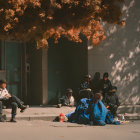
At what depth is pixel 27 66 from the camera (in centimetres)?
1705

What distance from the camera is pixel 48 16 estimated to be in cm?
1293

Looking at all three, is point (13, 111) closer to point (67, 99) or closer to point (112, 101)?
point (112, 101)

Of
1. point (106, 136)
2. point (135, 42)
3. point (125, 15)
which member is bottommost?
point (106, 136)

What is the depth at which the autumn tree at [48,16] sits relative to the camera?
1235cm

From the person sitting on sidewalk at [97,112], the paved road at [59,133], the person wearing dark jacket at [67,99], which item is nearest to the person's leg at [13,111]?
the paved road at [59,133]

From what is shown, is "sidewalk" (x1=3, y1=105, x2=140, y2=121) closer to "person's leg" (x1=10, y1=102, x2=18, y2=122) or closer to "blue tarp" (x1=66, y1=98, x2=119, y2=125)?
"person's leg" (x1=10, y1=102, x2=18, y2=122)

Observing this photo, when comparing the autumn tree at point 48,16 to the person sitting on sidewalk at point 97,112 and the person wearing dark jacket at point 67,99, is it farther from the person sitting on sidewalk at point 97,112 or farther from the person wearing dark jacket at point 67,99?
the person sitting on sidewalk at point 97,112

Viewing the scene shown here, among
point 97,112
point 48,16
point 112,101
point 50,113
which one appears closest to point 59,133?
point 97,112

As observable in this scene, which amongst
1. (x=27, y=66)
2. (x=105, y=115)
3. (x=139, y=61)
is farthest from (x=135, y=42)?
(x=105, y=115)

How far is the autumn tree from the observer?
486 inches

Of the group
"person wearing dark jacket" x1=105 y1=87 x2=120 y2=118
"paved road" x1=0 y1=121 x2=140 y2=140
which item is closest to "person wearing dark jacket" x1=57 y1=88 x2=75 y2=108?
"person wearing dark jacket" x1=105 y1=87 x2=120 y2=118

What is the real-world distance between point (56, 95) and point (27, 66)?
1678 millimetres

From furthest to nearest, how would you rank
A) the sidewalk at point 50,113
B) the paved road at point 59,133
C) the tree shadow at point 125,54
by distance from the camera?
the tree shadow at point 125,54 → the sidewalk at point 50,113 → the paved road at point 59,133

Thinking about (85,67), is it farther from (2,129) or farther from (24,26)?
(2,129)
